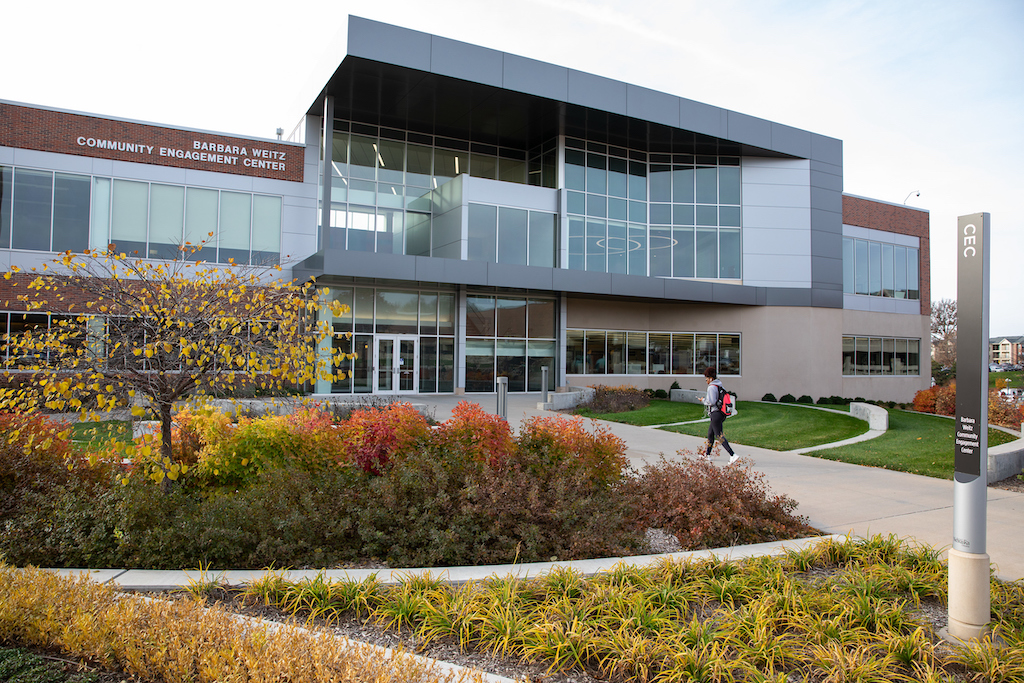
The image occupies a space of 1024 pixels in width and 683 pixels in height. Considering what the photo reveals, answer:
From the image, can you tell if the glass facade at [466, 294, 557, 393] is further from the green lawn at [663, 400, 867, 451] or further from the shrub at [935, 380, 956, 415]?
the shrub at [935, 380, 956, 415]

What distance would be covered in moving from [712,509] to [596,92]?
20.9 m

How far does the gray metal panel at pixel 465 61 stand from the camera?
2058 centimetres

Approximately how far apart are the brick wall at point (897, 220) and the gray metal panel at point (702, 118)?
27.6 ft

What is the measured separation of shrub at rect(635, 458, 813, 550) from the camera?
5777 mm

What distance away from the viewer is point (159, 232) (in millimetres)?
21906

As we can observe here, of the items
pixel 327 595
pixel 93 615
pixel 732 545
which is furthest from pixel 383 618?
pixel 732 545

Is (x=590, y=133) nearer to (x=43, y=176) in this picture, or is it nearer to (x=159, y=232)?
(x=159, y=232)

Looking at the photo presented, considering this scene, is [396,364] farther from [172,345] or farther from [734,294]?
[172,345]

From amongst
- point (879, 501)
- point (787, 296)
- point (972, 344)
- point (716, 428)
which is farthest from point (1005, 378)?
point (972, 344)

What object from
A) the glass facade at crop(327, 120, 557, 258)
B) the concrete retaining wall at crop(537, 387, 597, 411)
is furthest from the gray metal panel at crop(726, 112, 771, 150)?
the concrete retaining wall at crop(537, 387, 597, 411)

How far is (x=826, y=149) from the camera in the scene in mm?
29234

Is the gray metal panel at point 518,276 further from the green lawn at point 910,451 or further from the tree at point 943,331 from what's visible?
the tree at point 943,331

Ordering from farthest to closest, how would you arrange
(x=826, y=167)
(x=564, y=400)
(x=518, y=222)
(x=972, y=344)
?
(x=826, y=167), (x=518, y=222), (x=564, y=400), (x=972, y=344)

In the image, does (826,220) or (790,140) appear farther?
(826,220)
